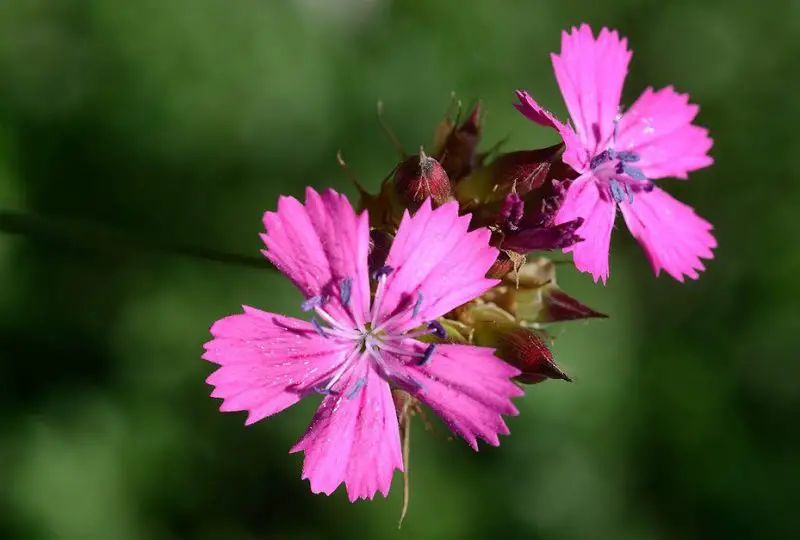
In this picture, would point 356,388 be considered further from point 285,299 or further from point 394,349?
point 285,299

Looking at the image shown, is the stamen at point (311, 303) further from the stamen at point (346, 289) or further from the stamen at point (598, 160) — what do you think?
the stamen at point (598, 160)

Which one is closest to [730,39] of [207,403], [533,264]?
[533,264]

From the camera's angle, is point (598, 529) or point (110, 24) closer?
point (110, 24)

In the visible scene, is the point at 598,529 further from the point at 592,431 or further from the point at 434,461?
the point at 434,461

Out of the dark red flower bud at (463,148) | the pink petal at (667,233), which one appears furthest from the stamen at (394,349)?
the pink petal at (667,233)

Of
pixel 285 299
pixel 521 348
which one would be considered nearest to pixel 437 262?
pixel 521 348

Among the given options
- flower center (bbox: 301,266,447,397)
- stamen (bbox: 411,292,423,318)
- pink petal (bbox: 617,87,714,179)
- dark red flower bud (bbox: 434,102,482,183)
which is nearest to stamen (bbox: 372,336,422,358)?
flower center (bbox: 301,266,447,397)

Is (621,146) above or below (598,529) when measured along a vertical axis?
above
